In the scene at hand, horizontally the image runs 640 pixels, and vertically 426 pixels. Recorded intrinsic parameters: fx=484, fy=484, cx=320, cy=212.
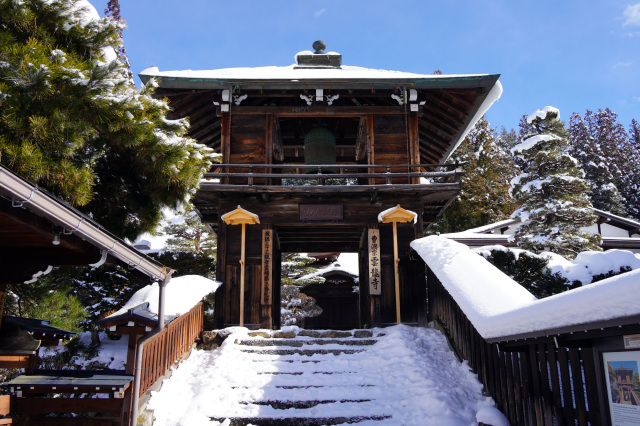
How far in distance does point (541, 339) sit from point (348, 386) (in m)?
3.43

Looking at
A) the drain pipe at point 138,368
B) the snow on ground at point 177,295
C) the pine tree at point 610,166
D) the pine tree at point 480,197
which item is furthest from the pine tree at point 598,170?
the drain pipe at point 138,368

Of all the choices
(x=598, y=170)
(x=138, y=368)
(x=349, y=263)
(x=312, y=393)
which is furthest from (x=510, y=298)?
(x=598, y=170)

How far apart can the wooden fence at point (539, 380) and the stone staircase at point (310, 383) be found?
4.69ft

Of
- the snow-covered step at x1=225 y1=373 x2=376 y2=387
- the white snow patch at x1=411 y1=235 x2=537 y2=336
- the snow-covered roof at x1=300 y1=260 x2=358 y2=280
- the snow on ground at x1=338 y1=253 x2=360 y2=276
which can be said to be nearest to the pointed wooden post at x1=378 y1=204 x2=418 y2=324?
the white snow patch at x1=411 y1=235 x2=537 y2=336

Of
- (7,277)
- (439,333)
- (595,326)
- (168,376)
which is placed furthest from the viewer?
(439,333)

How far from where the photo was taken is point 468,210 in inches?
1061

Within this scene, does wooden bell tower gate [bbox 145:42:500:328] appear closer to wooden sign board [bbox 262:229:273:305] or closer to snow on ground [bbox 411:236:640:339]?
wooden sign board [bbox 262:229:273:305]

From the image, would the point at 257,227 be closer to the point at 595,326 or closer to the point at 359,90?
the point at 359,90

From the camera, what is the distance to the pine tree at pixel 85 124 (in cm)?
580

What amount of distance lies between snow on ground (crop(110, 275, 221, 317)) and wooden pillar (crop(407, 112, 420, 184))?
236 inches

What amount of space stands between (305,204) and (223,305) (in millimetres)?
3216

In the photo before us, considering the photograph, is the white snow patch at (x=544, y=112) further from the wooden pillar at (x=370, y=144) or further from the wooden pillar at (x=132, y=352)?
the wooden pillar at (x=132, y=352)

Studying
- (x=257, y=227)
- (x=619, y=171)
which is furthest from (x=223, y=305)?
(x=619, y=171)

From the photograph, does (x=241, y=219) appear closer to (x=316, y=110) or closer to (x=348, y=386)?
(x=316, y=110)
